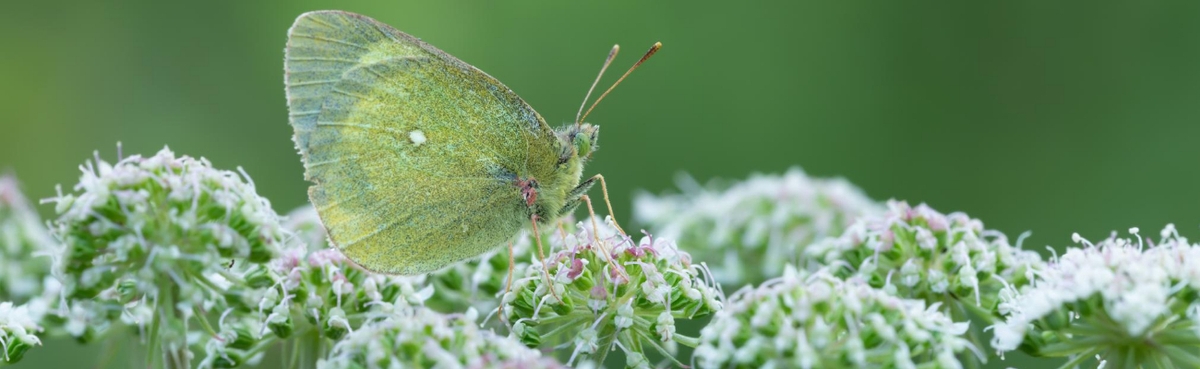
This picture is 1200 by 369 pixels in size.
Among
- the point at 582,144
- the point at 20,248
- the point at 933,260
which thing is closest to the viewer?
the point at 933,260

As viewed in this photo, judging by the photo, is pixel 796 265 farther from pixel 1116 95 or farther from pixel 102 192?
pixel 1116 95

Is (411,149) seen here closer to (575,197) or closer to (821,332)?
(575,197)

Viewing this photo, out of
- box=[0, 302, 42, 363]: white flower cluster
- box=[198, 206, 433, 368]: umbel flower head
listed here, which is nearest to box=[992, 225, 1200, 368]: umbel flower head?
box=[198, 206, 433, 368]: umbel flower head

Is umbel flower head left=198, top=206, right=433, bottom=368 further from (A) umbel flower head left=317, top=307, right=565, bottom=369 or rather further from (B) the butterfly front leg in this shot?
(B) the butterfly front leg

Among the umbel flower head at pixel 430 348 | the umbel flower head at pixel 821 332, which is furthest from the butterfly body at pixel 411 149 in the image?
the umbel flower head at pixel 821 332

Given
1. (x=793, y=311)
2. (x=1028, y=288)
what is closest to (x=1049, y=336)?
(x=1028, y=288)

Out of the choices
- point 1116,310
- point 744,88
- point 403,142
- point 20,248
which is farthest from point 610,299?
point 744,88
